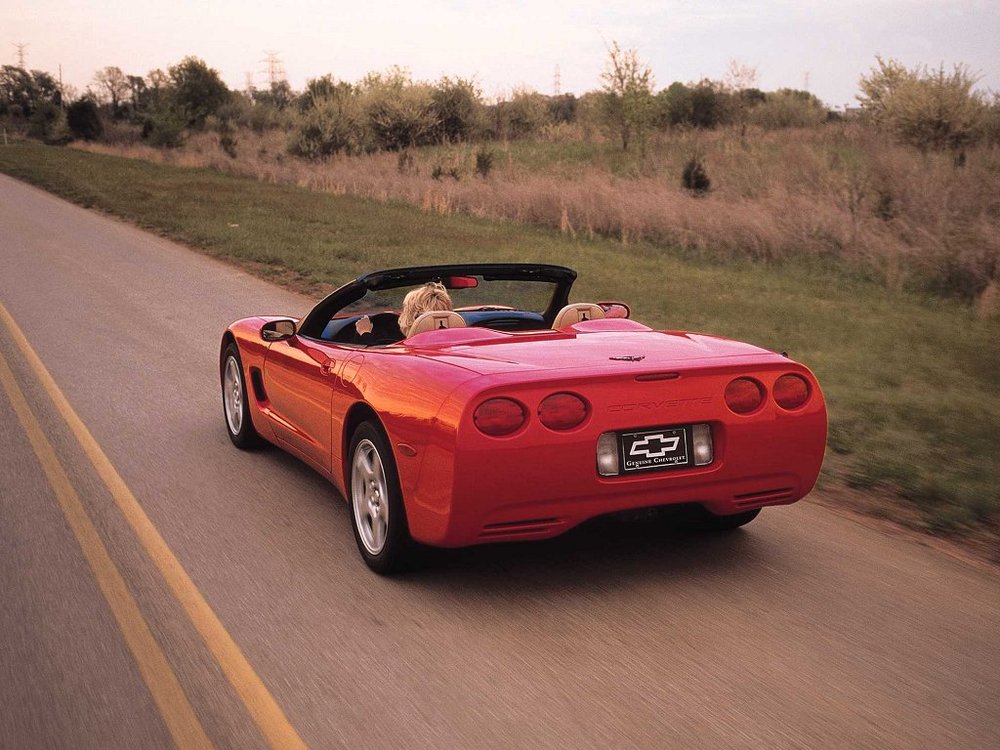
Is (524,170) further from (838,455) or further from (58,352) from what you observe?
(838,455)

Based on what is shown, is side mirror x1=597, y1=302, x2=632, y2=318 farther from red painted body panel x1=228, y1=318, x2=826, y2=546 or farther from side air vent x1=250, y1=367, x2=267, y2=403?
side air vent x1=250, y1=367, x2=267, y2=403

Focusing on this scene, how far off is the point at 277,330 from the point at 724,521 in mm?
2800

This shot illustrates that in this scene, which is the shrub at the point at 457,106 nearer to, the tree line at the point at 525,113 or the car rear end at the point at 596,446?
the tree line at the point at 525,113

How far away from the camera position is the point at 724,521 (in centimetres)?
528

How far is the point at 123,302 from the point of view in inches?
554

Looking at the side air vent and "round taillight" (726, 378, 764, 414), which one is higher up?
"round taillight" (726, 378, 764, 414)

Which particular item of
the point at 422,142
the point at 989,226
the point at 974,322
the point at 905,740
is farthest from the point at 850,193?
the point at 422,142

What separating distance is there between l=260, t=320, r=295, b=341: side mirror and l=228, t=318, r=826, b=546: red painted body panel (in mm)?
1333

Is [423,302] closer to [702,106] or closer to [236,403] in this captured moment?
[236,403]

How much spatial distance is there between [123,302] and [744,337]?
26.1ft

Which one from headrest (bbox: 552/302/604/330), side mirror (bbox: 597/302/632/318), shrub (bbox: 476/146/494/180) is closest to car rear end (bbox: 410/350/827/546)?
headrest (bbox: 552/302/604/330)

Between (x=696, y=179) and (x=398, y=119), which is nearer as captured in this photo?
(x=696, y=179)

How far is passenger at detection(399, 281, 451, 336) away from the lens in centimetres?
537

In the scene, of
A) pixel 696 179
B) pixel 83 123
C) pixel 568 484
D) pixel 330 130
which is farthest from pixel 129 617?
pixel 83 123
